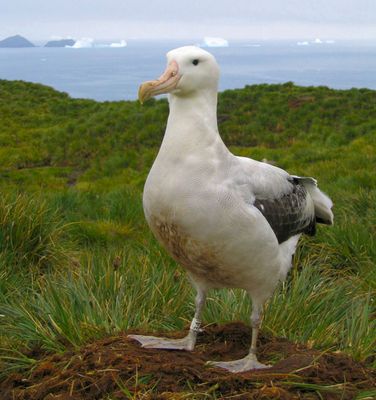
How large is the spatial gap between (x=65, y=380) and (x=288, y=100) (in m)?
11.5

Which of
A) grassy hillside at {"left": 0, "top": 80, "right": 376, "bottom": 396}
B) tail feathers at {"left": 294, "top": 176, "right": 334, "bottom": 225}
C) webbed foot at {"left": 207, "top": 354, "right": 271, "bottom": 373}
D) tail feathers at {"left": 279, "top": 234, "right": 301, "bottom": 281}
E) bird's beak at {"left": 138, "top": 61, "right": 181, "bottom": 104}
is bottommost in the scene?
grassy hillside at {"left": 0, "top": 80, "right": 376, "bottom": 396}

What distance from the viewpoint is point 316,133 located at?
38.4 feet

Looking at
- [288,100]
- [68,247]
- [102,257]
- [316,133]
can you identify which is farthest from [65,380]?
[288,100]

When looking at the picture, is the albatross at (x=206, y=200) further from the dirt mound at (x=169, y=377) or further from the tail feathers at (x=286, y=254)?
the dirt mound at (x=169, y=377)

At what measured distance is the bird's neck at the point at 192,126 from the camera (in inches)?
111

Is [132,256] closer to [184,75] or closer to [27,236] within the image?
[27,236]

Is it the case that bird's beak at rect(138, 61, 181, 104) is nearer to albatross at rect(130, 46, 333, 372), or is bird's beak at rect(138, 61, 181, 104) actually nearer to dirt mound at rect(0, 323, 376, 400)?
albatross at rect(130, 46, 333, 372)

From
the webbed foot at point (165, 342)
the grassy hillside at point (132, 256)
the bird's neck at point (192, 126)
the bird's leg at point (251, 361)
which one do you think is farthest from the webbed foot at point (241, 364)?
the bird's neck at point (192, 126)

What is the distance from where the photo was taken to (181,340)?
Result: 3.23 metres

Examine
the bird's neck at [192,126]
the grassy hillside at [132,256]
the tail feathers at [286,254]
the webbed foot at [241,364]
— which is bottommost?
the grassy hillside at [132,256]

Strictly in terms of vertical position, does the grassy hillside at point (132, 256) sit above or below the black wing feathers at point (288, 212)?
below

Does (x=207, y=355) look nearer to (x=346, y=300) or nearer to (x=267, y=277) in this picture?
(x=267, y=277)

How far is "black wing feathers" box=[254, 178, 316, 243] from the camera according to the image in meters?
3.11

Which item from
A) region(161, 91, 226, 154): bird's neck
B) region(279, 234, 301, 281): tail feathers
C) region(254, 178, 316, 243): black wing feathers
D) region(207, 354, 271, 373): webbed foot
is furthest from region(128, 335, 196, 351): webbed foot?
region(161, 91, 226, 154): bird's neck
